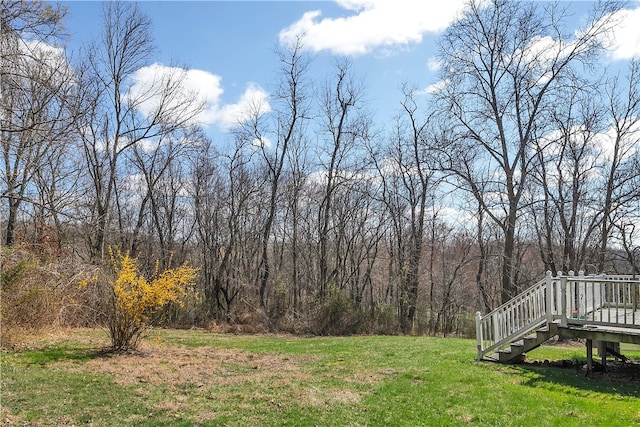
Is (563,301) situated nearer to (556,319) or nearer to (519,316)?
(556,319)

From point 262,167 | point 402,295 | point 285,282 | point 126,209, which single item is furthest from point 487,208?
point 126,209

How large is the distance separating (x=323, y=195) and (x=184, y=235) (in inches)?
375

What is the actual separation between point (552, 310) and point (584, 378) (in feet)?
4.61

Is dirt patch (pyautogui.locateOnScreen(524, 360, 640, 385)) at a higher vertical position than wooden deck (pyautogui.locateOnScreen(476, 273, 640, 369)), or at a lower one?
lower

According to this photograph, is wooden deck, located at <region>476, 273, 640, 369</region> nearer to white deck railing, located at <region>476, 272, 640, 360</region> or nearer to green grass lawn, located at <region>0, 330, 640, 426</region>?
white deck railing, located at <region>476, 272, 640, 360</region>

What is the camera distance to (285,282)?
2397cm

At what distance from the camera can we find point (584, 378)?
29.4 feet

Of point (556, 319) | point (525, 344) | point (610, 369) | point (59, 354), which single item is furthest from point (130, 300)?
point (610, 369)

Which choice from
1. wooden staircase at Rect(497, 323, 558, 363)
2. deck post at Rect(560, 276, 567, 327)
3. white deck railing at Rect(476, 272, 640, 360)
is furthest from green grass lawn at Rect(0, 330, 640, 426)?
deck post at Rect(560, 276, 567, 327)

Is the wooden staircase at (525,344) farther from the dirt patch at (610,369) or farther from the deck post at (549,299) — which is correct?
the dirt patch at (610,369)

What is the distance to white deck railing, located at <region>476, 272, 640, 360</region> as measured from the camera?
886cm

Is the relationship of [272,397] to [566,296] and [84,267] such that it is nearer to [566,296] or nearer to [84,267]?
[566,296]

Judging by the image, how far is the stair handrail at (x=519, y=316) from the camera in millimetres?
9461

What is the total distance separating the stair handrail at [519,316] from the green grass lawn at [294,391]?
0.74 m
